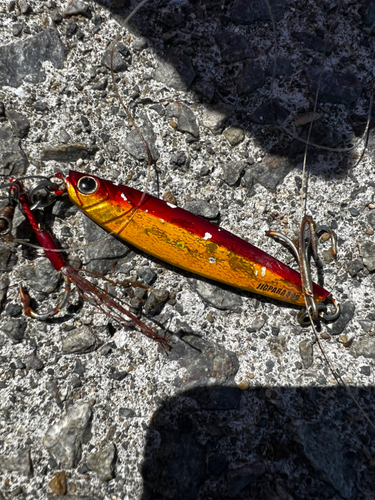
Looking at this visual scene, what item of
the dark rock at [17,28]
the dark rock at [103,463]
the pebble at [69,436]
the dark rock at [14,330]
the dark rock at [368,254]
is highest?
the dark rock at [17,28]

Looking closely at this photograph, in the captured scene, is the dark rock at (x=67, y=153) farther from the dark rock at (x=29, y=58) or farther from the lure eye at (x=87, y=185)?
the dark rock at (x=29, y=58)

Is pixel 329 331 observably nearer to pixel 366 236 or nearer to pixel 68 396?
pixel 366 236

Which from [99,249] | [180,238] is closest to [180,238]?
[180,238]

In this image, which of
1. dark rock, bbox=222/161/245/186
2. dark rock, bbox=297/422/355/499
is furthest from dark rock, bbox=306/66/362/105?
dark rock, bbox=297/422/355/499

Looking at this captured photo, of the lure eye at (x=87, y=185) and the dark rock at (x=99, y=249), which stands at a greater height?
→ the lure eye at (x=87, y=185)

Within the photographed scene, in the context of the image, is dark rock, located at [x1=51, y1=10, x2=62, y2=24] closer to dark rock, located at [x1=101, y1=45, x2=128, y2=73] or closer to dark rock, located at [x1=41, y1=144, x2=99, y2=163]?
dark rock, located at [x1=101, y1=45, x2=128, y2=73]

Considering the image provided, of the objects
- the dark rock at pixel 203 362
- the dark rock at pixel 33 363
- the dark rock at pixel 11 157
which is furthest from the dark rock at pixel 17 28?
the dark rock at pixel 203 362
